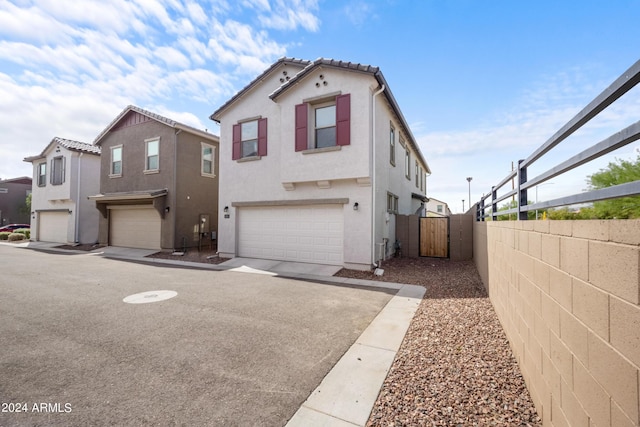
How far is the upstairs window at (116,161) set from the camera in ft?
54.4

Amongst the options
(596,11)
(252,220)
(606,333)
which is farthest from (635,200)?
(252,220)

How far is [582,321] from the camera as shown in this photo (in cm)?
182

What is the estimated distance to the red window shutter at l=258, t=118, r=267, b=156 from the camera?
1150 centimetres

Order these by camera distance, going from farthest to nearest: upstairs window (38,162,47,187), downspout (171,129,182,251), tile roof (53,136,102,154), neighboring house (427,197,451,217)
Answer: neighboring house (427,197,451,217) < upstairs window (38,162,47,187) < tile roof (53,136,102,154) < downspout (171,129,182,251)

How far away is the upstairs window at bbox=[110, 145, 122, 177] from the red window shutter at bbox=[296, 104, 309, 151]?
1266 centimetres

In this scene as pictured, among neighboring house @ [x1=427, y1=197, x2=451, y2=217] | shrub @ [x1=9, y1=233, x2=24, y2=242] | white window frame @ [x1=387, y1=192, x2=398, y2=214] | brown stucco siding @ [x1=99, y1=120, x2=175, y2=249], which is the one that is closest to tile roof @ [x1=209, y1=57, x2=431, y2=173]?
white window frame @ [x1=387, y1=192, x2=398, y2=214]

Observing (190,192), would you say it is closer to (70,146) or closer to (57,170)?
(70,146)

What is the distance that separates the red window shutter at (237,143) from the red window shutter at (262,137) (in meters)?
1.08

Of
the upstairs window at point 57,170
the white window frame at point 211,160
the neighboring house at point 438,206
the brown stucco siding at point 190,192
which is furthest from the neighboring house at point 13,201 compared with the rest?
the neighboring house at point 438,206

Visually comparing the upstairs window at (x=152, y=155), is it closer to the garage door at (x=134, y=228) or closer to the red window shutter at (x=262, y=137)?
the garage door at (x=134, y=228)

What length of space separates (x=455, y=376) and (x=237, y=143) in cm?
1149

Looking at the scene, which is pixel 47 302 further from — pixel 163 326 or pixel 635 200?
pixel 635 200

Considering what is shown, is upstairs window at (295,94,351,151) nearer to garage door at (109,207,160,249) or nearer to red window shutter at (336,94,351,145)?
red window shutter at (336,94,351,145)

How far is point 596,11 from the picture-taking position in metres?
4.57
